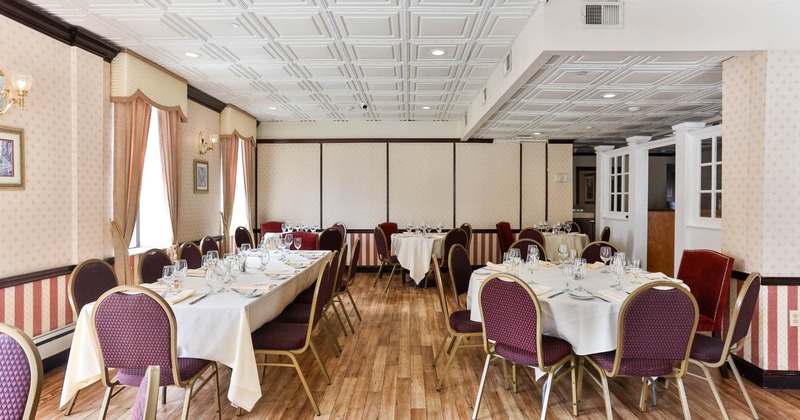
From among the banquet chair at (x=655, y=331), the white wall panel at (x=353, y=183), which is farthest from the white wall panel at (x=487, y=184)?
the banquet chair at (x=655, y=331)

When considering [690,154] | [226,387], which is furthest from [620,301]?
[690,154]

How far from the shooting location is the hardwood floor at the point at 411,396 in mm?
2953

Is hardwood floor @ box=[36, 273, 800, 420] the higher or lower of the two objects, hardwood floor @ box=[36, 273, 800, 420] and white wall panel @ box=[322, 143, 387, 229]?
the lower

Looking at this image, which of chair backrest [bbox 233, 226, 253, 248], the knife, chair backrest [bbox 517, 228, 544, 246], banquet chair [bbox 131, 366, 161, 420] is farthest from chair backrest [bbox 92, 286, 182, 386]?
chair backrest [bbox 517, 228, 544, 246]

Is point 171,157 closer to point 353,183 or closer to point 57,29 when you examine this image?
point 57,29

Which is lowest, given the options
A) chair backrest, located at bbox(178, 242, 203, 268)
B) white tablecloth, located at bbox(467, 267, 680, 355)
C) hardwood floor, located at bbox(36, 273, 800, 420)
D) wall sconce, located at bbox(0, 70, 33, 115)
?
hardwood floor, located at bbox(36, 273, 800, 420)

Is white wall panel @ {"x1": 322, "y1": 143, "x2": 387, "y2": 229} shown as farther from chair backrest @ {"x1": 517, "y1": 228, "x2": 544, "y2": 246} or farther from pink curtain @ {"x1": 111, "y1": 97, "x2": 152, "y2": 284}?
pink curtain @ {"x1": 111, "y1": 97, "x2": 152, "y2": 284}

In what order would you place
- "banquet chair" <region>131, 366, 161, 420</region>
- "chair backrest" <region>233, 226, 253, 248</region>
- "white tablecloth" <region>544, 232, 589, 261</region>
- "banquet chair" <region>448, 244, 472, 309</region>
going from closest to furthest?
1. "banquet chair" <region>131, 366, 161, 420</region>
2. "banquet chair" <region>448, 244, 472, 309</region>
3. "chair backrest" <region>233, 226, 253, 248</region>
4. "white tablecloth" <region>544, 232, 589, 261</region>

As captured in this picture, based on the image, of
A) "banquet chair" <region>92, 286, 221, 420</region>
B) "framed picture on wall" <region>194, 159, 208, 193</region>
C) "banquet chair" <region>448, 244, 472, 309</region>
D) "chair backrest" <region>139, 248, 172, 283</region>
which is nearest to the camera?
"banquet chair" <region>92, 286, 221, 420</region>

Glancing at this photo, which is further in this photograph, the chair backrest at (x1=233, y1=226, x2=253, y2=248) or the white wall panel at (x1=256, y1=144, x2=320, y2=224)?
the white wall panel at (x1=256, y1=144, x2=320, y2=224)

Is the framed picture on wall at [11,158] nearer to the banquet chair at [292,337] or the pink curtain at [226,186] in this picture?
the banquet chair at [292,337]

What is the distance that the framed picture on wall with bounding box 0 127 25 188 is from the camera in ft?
11.1

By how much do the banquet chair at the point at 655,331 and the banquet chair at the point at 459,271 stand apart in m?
1.57

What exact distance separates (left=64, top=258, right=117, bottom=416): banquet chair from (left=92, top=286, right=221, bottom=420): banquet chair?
0.68m
